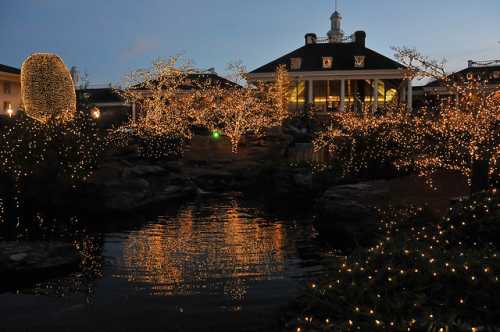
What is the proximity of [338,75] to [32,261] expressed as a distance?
41386 mm

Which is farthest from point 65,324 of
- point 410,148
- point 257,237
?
point 410,148

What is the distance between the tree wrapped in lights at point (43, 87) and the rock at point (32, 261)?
15.1m

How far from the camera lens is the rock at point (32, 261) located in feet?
42.3

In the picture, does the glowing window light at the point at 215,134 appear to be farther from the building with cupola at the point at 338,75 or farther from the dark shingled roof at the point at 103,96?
the dark shingled roof at the point at 103,96

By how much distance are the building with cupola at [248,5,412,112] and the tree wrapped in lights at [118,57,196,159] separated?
474 inches

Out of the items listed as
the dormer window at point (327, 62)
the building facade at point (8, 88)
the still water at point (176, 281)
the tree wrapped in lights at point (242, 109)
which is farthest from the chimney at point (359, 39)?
the still water at point (176, 281)

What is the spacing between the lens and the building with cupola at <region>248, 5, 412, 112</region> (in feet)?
163

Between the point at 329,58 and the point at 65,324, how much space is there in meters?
46.4

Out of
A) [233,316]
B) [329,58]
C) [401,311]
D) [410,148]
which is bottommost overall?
[233,316]

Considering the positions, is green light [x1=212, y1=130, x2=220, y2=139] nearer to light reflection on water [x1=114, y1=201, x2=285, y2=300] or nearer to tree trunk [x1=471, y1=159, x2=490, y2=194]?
light reflection on water [x1=114, y1=201, x2=285, y2=300]

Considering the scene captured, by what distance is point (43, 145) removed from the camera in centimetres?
2202

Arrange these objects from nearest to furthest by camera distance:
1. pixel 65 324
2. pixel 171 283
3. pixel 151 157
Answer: pixel 65 324 → pixel 171 283 → pixel 151 157

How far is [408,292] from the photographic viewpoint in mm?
7641

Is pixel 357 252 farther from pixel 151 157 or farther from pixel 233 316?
pixel 151 157
